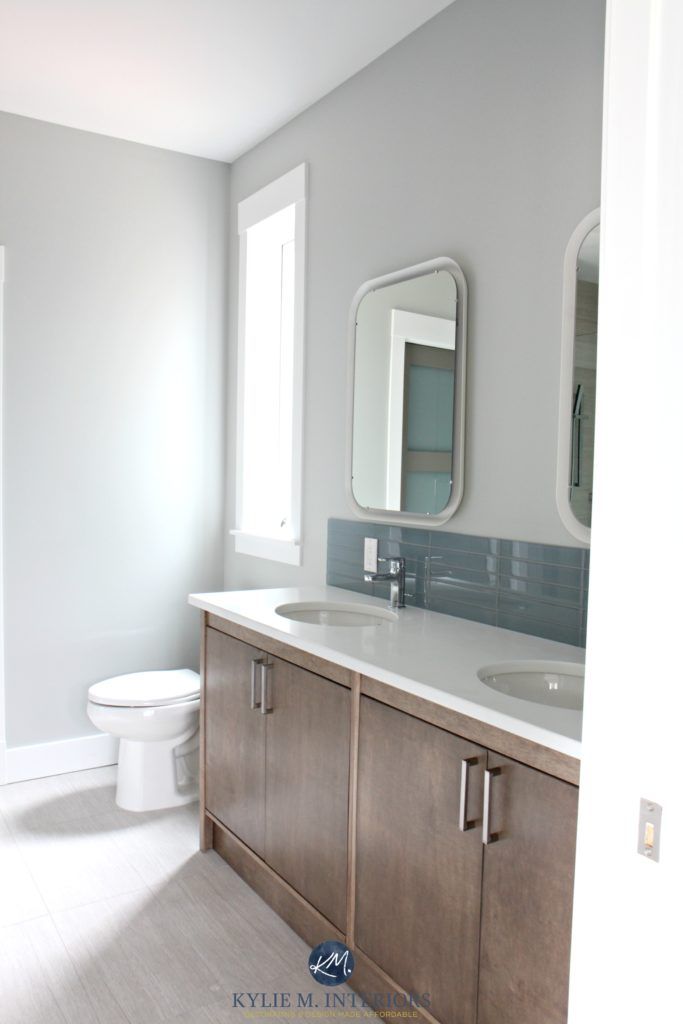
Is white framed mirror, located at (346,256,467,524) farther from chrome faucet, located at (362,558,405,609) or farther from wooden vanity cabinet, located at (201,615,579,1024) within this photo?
wooden vanity cabinet, located at (201,615,579,1024)

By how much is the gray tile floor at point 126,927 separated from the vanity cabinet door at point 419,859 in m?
0.38

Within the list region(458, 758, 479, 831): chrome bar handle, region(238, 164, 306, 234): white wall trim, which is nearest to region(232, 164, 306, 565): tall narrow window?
region(238, 164, 306, 234): white wall trim

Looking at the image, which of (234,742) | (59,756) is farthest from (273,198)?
(59,756)

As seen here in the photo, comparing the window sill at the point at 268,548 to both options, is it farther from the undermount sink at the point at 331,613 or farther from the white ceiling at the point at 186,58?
the white ceiling at the point at 186,58

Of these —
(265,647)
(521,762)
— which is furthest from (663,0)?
(265,647)

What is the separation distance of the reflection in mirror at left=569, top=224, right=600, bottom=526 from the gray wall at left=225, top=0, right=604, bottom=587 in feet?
0.28

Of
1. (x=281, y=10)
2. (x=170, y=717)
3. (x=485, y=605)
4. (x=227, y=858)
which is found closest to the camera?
(x=485, y=605)

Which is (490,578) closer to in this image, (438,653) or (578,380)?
(438,653)

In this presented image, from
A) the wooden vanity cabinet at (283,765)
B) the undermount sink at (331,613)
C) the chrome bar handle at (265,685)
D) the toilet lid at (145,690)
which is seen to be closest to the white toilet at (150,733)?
the toilet lid at (145,690)

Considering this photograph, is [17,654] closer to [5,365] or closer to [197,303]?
[5,365]

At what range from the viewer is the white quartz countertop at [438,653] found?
1384mm

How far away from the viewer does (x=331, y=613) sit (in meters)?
2.61

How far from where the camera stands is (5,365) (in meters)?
3.21

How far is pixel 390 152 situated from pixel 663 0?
1.95m
